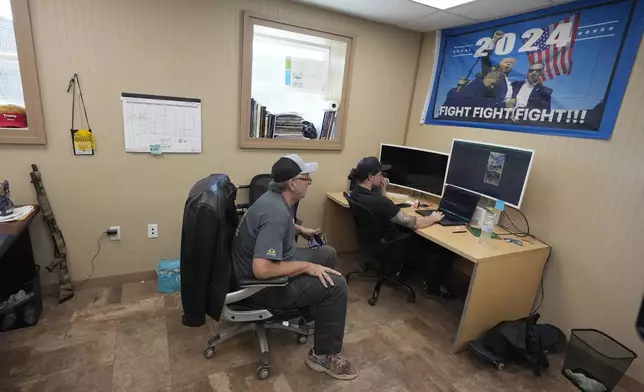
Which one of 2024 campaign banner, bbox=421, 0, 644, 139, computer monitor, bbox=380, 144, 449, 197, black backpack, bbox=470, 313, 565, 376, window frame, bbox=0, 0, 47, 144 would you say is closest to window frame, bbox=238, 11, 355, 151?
computer monitor, bbox=380, 144, 449, 197

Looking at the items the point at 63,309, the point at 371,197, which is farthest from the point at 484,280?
the point at 63,309

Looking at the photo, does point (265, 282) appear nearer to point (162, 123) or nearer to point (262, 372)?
point (262, 372)

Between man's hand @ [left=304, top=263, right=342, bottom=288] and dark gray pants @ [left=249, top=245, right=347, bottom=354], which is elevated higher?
man's hand @ [left=304, top=263, right=342, bottom=288]

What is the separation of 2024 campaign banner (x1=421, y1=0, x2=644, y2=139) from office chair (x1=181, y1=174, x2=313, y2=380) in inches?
82.4

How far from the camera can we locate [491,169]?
92.6 inches

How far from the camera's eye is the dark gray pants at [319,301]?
168cm

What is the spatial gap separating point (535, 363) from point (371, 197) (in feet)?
4.62

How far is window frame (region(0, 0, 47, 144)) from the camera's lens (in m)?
1.88

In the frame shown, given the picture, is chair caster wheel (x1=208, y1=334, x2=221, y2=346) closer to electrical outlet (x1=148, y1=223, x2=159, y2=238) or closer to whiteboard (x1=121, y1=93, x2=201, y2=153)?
electrical outlet (x1=148, y1=223, x2=159, y2=238)

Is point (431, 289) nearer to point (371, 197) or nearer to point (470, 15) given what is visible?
point (371, 197)

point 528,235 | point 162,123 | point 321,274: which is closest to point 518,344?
point 528,235

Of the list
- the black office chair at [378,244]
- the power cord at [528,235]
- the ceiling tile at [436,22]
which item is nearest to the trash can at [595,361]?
Answer: the power cord at [528,235]

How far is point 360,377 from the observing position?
1814 mm

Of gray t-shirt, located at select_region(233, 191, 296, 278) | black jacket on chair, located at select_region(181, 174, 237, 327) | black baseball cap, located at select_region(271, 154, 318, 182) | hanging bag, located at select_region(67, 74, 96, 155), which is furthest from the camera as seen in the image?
hanging bag, located at select_region(67, 74, 96, 155)
